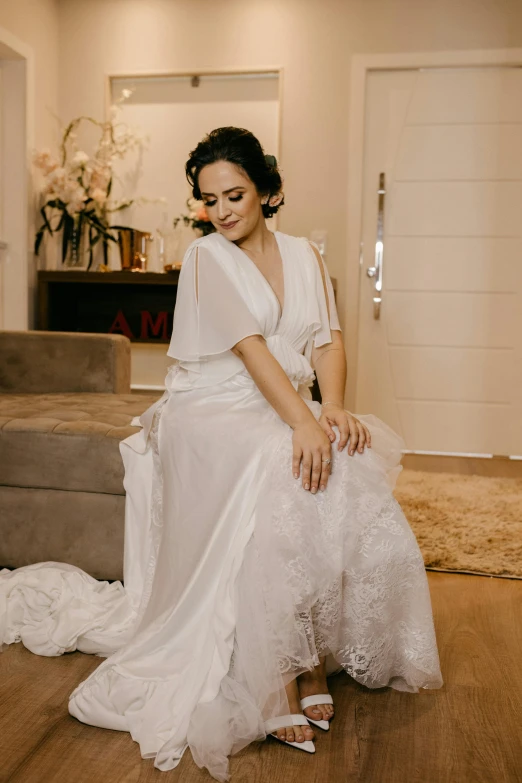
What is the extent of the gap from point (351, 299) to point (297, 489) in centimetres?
317

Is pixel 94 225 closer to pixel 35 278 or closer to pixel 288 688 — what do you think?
pixel 35 278

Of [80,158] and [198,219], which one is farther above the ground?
[80,158]

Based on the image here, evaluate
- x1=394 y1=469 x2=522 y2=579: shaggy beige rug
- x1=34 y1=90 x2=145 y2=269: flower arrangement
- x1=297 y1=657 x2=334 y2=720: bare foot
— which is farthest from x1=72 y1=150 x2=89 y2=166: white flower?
x1=297 y1=657 x2=334 y2=720: bare foot

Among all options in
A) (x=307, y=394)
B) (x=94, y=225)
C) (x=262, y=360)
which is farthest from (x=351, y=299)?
(x=262, y=360)

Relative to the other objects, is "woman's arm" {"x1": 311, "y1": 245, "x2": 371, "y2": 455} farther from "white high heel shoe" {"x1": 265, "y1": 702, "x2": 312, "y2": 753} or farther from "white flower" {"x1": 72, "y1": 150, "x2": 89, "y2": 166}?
"white flower" {"x1": 72, "y1": 150, "x2": 89, "y2": 166}

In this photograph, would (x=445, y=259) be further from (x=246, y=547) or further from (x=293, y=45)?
(x=246, y=547)

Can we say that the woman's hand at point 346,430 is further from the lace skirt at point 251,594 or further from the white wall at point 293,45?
the white wall at point 293,45

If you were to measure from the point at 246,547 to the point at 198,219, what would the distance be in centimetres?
307

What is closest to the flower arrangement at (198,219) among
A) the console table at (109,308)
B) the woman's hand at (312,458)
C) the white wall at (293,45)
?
the console table at (109,308)

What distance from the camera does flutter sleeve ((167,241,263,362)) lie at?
1.77m

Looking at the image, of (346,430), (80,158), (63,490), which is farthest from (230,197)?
(80,158)

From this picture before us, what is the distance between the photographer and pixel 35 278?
4496 mm

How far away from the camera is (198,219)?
429 centimetres

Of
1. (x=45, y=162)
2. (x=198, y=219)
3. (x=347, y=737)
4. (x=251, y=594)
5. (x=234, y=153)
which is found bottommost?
(x=347, y=737)
